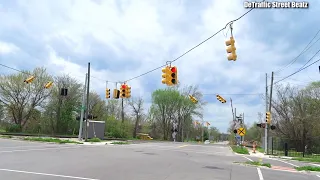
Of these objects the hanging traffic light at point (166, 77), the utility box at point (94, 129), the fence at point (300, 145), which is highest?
the hanging traffic light at point (166, 77)

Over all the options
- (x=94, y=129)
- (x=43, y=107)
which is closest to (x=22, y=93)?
(x=43, y=107)

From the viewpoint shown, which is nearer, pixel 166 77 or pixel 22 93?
pixel 166 77

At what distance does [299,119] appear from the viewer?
4666 cm

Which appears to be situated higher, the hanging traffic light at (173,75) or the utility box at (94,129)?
the hanging traffic light at (173,75)

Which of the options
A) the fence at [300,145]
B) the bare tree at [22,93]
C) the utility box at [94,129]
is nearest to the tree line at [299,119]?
the fence at [300,145]

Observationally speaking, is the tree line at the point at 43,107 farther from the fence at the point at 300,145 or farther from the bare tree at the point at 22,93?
the fence at the point at 300,145

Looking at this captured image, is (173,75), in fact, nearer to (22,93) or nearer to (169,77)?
(169,77)

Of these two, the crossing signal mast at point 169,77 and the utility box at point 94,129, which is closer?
the crossing signal mast at point 169,77

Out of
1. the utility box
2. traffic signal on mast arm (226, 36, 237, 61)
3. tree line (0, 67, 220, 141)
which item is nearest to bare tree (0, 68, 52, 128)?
tree line (0, 67, 220, 141)

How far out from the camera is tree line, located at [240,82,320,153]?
45000 millimetres

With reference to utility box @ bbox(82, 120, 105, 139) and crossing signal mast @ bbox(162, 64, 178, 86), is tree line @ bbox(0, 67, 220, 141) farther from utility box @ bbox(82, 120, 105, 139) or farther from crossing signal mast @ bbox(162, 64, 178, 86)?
crossing signal mast @ bbox(162, 64, 178, 86)

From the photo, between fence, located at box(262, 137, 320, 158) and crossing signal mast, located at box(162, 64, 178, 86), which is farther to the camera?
fence, located at box(262, 137, 320, 158)

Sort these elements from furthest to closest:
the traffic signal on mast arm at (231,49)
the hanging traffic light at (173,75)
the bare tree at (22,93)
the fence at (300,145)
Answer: the bare tree at (22,93), the fence at (300,145), the hanging traffic light at (173,75), the traffic signal on mast arm at (231,49)

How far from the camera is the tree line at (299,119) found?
45.0 metres
